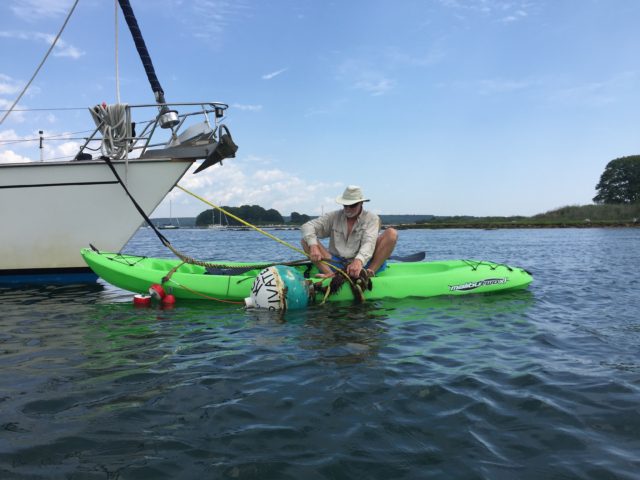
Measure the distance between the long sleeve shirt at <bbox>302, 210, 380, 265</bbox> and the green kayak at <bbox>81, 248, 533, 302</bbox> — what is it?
0.66 m

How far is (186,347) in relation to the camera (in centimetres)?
525

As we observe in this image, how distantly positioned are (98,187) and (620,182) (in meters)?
96.5

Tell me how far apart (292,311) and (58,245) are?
6322 mm

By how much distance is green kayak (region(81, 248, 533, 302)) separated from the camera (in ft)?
26.0

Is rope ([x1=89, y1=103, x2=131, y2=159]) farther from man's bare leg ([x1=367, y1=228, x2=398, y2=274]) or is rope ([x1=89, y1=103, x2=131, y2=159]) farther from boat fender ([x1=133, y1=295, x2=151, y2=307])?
man's bare leg ([x1=367, y1=228, x2=398, y2=274])

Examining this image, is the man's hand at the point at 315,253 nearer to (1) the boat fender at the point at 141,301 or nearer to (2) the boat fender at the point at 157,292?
(2) the boat fender at the point at 157,292

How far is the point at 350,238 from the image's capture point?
7898 millimetres

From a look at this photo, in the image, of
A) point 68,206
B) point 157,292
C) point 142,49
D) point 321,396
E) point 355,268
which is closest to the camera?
point 321,396

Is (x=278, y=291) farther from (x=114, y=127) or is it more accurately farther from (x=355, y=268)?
(x=114, y=127)

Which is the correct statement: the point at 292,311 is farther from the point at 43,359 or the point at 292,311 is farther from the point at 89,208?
the point at 89,208

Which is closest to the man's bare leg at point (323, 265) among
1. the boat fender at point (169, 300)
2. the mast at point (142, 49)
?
the boat fender at point (169, 300)

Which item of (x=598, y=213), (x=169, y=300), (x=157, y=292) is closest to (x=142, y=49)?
(x=157, y=292)

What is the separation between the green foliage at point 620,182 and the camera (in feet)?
270

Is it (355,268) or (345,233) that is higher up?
(345,233)
